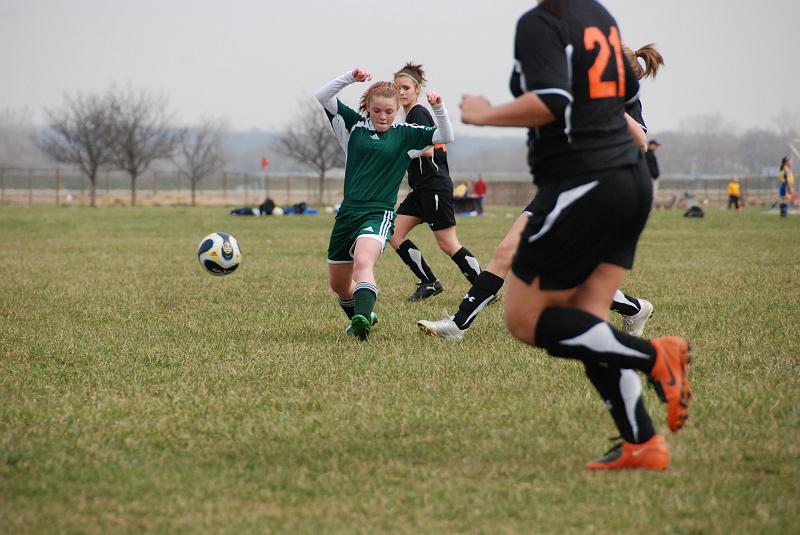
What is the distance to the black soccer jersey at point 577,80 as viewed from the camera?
3643 mm

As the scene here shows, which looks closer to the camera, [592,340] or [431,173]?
[592,340]

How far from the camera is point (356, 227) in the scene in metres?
7.13

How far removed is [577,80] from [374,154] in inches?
139

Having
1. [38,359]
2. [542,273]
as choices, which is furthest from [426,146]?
[542,273]

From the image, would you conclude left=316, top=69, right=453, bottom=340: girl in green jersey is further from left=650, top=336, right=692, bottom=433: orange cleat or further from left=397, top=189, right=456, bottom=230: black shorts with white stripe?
left=650, top=336, right=692, bottom=433: orange cleat

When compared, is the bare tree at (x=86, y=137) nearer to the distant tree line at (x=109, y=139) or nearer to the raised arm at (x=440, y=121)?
the distant tree line at (x=109, y=139)

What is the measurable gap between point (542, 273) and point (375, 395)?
71.3 inches

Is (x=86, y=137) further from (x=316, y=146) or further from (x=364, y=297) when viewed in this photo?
(x=364, y=297)

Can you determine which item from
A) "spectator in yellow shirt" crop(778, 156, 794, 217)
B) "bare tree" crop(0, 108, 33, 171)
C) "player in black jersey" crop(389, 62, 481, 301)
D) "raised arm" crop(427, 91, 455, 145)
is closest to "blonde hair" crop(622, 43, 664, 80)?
"raised arm" crop(427, 91, 455, 145)

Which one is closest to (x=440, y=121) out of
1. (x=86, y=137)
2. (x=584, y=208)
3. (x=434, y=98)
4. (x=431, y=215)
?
(x=434, y=98)

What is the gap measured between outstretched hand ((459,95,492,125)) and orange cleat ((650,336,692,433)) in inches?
43.1

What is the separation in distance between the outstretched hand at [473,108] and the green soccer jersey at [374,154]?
3.29 m

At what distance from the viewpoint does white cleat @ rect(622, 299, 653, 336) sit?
23.6 ft

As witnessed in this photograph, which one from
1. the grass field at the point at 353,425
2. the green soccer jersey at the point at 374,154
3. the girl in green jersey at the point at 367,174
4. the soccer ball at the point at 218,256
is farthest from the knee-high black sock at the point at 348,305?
the soccer ball at the point at 218,256
